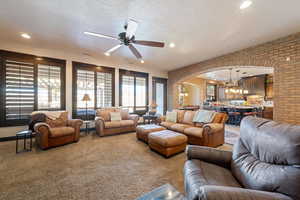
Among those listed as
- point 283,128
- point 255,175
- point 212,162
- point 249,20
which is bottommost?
point 212,162

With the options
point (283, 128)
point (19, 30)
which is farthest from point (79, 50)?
point (283, 128)

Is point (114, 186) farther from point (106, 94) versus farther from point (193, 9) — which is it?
point (106, 94)

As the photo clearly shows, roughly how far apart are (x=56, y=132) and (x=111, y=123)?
5.07 ft

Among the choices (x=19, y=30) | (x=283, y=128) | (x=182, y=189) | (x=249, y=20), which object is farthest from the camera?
(x=19, y=30)

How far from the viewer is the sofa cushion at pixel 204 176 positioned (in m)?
1.11

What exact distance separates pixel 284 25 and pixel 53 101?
689cm

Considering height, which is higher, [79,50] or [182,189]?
[79,50]

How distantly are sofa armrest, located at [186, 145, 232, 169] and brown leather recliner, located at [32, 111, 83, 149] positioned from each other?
10.8 ft

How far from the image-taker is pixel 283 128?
1075 millimetres

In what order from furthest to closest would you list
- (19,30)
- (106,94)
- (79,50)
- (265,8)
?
(106,94) → (79,50) → (19,30) → (265,8)

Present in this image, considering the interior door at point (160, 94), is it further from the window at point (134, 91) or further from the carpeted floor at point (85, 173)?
the carpeted floor at point (85, 173)

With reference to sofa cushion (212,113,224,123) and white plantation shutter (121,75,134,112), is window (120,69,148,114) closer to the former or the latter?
white plantation shutter (121,75,134,112)

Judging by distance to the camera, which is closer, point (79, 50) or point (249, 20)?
point (249, 20)

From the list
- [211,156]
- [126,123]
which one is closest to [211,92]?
[126,123]
